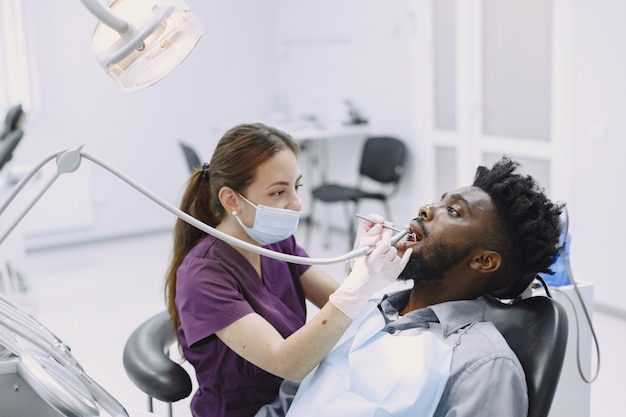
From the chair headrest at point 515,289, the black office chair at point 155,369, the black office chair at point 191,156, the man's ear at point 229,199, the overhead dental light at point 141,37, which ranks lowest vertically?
the black office chair at point 191,156

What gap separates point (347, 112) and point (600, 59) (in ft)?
6.25

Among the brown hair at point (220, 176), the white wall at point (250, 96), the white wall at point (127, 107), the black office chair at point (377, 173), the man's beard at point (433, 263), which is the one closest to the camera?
the man's beard at point (433, 263)

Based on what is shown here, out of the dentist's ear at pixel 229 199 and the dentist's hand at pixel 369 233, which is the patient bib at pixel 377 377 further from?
the dentist's ear at pixel 229 199

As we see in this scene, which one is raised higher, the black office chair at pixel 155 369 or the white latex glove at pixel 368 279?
the white latex glove at pixel 368 279

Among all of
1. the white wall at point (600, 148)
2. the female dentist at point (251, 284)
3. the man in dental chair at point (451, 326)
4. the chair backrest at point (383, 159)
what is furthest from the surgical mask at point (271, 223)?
the chair backrest at point (383, 159)

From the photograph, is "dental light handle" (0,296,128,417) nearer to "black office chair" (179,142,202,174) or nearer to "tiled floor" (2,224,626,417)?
"tiled floor" (2,224,626,417)

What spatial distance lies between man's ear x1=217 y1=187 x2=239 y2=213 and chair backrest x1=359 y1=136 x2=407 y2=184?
2.76 m

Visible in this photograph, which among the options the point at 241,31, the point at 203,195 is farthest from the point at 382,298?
the point at 241,31

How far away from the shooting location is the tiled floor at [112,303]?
2781mm

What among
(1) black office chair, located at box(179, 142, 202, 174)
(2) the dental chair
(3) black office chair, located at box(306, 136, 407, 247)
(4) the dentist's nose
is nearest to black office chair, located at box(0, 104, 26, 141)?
(1) black office chair, located at box(179, 142, 202, 174)

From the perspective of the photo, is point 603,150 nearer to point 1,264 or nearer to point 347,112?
point 347,112

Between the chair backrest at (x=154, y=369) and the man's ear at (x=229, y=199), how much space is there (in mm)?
339

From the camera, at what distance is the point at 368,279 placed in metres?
1.32

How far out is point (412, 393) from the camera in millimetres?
1216
